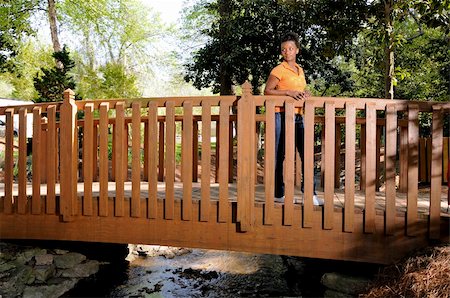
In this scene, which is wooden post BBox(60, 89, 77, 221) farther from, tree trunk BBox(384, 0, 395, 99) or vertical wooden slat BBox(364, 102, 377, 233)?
tree trunk BBox(384, 0, 395, 99)

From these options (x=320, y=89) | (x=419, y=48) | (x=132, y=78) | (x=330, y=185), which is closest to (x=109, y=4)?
(x=132, y=78)

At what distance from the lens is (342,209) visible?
3596 millimetres

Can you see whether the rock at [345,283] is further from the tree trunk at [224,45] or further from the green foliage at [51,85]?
the tree trunk at [224,45]

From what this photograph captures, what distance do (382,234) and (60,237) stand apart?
126 inches

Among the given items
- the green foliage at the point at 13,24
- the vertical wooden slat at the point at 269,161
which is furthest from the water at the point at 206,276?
the green foliage at the point at 13,24

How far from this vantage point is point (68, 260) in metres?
4.91

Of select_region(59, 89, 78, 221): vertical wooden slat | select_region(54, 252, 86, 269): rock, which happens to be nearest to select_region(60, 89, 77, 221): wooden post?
select_region(59, 89, 78, 221): vertical wooden slat

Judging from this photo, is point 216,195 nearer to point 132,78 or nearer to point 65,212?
point 65,212

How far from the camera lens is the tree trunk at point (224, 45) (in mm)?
11930

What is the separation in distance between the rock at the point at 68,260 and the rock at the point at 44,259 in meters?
0.10

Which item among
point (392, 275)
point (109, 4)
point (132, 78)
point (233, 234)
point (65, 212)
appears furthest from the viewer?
point (109, 4)

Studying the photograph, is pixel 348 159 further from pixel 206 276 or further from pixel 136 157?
pixel 206 276

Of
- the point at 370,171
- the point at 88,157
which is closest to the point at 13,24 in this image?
the point at 88,157

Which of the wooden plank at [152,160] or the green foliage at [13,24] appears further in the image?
the green foliage at [13,24]
